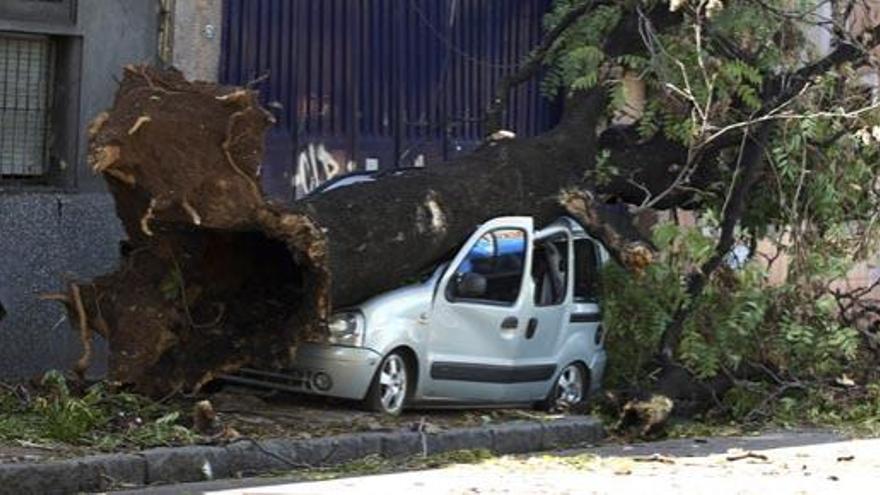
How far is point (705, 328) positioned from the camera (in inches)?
569

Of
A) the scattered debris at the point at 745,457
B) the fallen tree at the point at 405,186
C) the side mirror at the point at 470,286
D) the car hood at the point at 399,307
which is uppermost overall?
the fallen tree at the point at 405,186

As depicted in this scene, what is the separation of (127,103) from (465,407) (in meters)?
4.05

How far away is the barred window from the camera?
46.4 ft

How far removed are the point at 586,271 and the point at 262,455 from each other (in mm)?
4601

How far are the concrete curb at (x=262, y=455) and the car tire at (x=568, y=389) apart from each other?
2.75 ft

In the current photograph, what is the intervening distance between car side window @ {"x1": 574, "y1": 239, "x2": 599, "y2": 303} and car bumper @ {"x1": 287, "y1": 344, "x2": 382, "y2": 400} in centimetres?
268

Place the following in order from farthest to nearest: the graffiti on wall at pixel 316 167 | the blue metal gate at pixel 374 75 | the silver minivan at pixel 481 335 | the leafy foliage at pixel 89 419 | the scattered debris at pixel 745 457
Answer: the graffiti on wall at pixel 316 167 < the blue metal gate at pixel 374 75 < the silver minivan at pixel 481 335 < the scattered debris at pixel 745 457 < the leafy foliage at pixel 89 419

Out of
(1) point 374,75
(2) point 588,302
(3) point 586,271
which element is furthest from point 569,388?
(1) point 374,75

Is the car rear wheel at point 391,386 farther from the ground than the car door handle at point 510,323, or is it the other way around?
the car door handle at point 510,323

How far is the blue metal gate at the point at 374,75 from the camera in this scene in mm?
15750

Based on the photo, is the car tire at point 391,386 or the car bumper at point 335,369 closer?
the car bumper at point 335,369

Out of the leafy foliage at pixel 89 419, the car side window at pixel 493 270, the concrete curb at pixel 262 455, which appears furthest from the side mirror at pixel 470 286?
the leafy foliage at pixel 89 419

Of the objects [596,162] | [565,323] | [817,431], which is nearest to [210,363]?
[565,323]

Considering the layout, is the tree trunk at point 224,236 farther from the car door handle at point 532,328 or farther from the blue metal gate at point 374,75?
the blue metal gate at point 374,75
